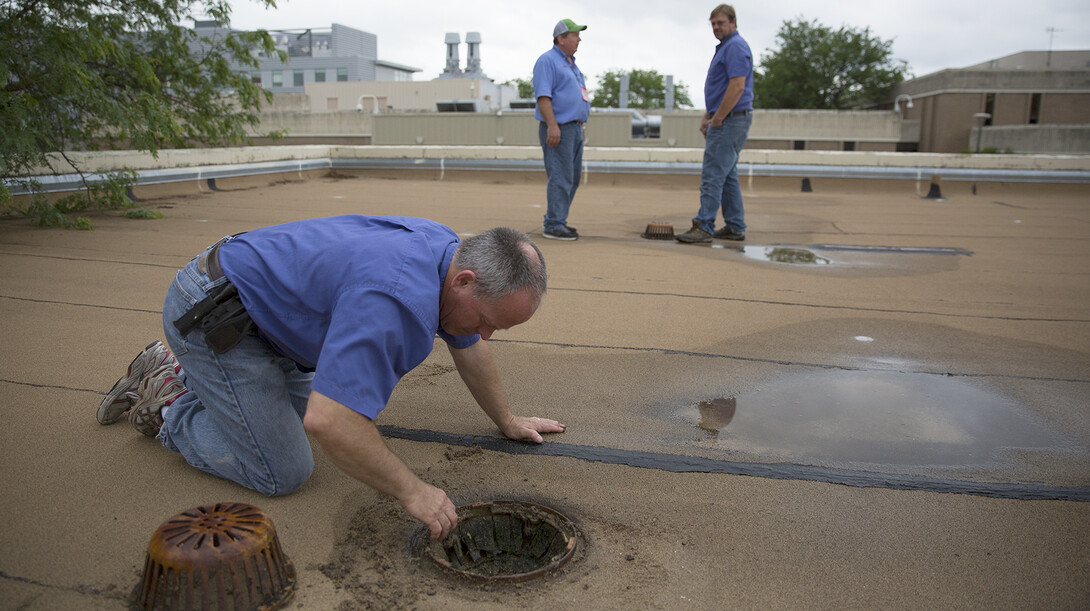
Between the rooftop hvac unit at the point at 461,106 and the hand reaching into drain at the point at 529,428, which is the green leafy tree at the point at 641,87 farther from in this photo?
the hand reaching into drain at the point at 529,428

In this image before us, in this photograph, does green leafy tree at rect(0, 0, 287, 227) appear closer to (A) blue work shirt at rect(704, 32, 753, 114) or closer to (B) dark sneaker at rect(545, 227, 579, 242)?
(B) dark sneaker at rect(545, 227, 579, 242)

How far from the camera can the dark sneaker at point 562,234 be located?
23.2 feet

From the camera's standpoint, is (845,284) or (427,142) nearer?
A: (845,284)

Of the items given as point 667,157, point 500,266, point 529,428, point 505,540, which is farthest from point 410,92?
point 500,266

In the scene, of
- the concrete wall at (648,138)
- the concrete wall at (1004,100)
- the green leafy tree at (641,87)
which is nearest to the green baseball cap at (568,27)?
the concrete wall at (648,138)

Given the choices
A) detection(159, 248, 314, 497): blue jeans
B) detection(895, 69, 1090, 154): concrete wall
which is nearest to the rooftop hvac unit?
detection(895, 69, 1090, 154): concrete wall

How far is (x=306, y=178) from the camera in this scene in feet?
41.1

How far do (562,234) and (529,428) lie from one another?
437 centimetres

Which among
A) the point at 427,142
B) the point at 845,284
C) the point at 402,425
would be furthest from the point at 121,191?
the point at 427,142

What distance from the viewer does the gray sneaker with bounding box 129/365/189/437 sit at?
8.94 feet

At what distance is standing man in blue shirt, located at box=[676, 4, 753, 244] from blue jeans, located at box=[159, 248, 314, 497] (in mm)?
4915

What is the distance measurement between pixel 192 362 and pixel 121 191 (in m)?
6.09

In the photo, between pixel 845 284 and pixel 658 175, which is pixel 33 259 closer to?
pixel 845 284

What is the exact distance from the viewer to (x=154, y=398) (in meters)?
2.74
